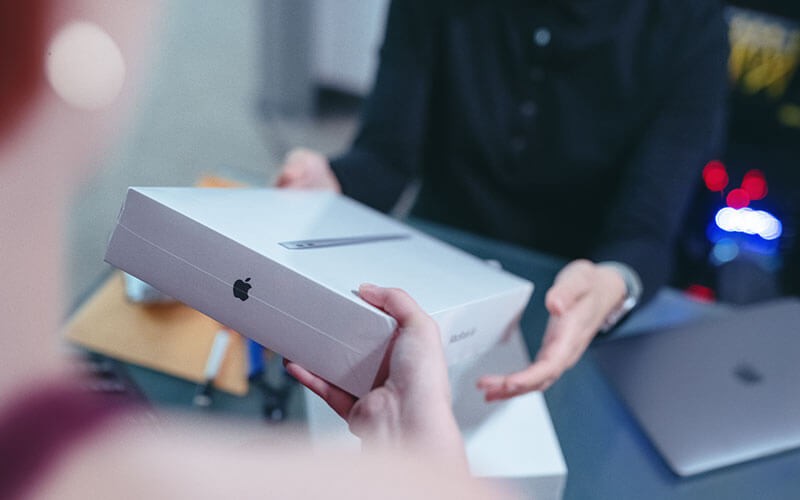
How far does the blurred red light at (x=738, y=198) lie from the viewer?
1.23 m

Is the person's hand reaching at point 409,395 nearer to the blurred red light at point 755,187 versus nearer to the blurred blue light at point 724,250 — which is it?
the blurred blue light at point 724,250

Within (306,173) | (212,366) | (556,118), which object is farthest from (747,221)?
(212,366)

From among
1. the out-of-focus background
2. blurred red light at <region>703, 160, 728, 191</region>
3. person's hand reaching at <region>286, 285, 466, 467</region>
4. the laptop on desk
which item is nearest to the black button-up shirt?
the laptop on desk

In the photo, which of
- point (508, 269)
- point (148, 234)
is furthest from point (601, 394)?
point (148, 234)

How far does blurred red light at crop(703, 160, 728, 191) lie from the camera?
4.04ft

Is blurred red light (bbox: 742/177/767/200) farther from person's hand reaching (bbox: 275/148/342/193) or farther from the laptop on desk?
person's hand reaching (bbox: 275/148/342/193)

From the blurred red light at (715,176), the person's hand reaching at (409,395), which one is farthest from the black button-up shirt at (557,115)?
the person's hand reaching at (409,395)

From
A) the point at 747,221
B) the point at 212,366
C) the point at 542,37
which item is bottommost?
the point at 212,366

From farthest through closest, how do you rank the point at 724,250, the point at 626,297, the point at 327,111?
the point at 327,111 → the point at 724,250 → the point at 626,297

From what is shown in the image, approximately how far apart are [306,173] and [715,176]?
942 mm

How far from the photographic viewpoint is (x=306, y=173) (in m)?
0.74

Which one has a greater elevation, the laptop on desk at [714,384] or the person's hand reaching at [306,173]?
the person's hand reaching at [306,173]

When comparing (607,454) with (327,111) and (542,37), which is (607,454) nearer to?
(542,37)

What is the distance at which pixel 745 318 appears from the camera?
752mm
